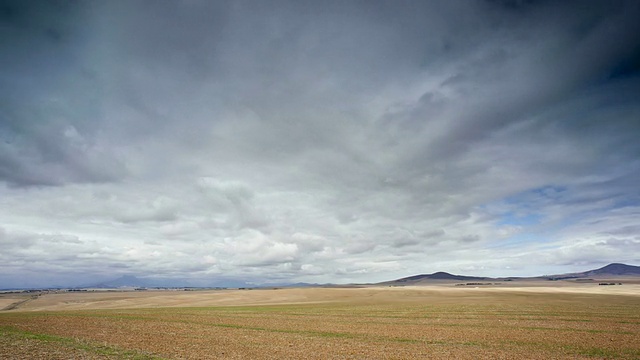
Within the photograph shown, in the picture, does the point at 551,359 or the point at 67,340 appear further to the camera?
the point at 67,340

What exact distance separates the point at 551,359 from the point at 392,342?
11.5 meters

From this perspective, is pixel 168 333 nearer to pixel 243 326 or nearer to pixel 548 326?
pixel 243 326

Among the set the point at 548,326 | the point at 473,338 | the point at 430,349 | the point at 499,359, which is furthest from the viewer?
the point at 548,326

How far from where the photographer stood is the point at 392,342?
29.7 metres

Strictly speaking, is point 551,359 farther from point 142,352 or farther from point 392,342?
point 142,352

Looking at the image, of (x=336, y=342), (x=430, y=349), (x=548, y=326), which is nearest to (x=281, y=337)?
(x=336, y=342)

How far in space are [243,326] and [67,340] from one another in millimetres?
17583

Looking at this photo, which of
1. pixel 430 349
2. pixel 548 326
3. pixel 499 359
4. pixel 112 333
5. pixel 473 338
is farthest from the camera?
pixel 548 326

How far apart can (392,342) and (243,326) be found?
19369 mm

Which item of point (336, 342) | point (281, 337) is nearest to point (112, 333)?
point (281, 337)

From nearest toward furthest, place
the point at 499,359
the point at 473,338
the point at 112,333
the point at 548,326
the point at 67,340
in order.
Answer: the point at 499,359 → the point at 67,340 → the point at 473,338 → the point at 112,333 → the point at 548,326

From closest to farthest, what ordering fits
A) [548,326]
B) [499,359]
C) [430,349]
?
[499,359], [430,349], [548,326]

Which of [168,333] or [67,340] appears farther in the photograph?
[168,333]

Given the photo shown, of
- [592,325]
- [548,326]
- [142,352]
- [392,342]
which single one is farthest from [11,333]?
[592,325]
